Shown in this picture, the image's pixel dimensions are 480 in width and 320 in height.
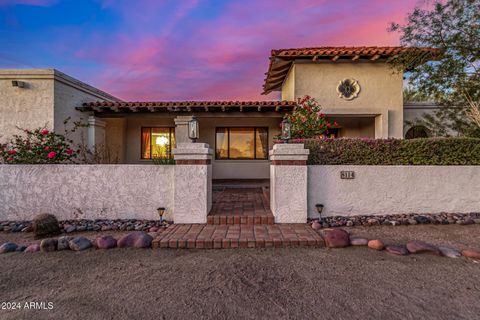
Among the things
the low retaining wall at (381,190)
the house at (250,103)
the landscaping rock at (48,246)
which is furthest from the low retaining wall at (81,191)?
the low retaining wall at (381,190)

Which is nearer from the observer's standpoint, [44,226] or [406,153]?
[44,226]

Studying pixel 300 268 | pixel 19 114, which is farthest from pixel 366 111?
pixel 19 114

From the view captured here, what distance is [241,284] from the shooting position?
2.71 meters

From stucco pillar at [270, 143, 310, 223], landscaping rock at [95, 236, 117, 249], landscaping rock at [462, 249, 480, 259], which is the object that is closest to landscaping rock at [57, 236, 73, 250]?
landscaping rock at [95, 236, 117, 249]

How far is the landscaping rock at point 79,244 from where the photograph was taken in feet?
12.1

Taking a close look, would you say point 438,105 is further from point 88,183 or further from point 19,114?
point 19,114

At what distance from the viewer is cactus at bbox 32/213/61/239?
14.1 ft

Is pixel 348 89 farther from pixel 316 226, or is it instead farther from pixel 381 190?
pixel 316 226

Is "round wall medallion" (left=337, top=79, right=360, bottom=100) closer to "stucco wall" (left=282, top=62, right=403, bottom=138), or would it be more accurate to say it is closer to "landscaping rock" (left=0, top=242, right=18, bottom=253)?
"stucco wall" (left=282, top=62, right=403, bottom=138)

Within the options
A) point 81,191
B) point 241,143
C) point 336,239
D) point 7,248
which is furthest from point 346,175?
point 7,248

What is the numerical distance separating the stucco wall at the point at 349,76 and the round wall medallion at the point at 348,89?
0.45 feet

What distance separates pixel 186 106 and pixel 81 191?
180 inches

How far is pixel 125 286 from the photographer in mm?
2664

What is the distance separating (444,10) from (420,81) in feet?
7.32
